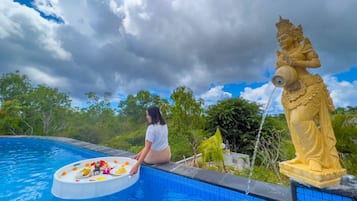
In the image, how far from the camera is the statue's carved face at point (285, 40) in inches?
63.5

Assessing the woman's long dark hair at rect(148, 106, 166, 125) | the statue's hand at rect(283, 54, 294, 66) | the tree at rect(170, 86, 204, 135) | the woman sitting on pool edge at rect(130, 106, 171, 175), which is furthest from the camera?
the tree at rect(170, 86, 204, 135)

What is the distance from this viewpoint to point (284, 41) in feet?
5.34

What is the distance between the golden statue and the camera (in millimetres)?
1425

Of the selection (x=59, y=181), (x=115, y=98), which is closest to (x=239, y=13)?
(x=59, y=181)

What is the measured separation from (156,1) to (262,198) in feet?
20.6

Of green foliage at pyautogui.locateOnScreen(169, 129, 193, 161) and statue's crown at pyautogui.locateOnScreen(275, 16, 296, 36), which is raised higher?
statue's crown at pyautogui.locateOnScreen(275, 16, 296, 36)

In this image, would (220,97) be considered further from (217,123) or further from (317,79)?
(317,79)

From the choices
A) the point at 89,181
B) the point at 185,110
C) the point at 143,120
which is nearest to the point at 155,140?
the point at 89,181

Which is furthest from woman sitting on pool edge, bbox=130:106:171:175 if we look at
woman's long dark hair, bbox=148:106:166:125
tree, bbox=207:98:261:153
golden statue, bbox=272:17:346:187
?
tree, bbox=207:98:261:153

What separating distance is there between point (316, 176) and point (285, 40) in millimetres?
1274

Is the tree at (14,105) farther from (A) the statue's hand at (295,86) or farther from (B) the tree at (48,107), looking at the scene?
(A) the statue's hand at (295,86)

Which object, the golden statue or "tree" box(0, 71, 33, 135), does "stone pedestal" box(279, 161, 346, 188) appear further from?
"tree" box(0, 71, 33, 135)

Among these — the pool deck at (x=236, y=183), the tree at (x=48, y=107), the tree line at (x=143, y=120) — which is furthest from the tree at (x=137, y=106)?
the pool deck at (x=236, y=183)

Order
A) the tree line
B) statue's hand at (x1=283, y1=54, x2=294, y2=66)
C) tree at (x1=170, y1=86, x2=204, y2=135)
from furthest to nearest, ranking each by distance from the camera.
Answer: tree at (x1=170, y1=86, x2=204, y2=135) < the tree line < statue's hand at (x1=283, y1=54, x2=294, y2=66)
